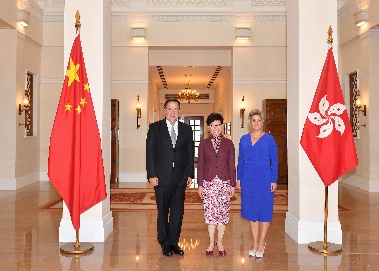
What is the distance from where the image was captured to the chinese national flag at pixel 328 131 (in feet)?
15.3

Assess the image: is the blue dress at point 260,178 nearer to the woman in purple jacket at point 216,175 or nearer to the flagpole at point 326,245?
the woman in purple jacket at point 216,175

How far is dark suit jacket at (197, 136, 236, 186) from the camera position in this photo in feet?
14.2

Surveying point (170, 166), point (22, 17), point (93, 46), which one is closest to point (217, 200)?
point (170, 166)

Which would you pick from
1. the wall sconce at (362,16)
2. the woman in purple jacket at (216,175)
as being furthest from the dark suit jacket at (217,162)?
the wall sconce at (362,16)

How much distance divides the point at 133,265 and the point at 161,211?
0.66 metres

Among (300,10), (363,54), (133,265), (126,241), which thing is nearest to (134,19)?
(363,54)

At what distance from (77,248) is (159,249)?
0.96 metres

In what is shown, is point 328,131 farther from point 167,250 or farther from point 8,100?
point 8,100

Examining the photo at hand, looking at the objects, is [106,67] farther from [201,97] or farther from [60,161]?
[201,97]

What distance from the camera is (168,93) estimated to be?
21.2 m

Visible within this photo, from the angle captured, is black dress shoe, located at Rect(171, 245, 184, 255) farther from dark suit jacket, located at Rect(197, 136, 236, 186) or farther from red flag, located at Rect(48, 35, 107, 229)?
red flag, located at Rect(48, 35, 107, 229)

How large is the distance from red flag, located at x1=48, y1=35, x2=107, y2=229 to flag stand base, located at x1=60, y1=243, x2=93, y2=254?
0.27m

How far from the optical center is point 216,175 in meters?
4.32

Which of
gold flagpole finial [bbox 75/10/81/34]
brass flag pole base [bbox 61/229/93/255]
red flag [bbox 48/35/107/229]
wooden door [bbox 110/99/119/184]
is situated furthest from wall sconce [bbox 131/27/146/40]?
brass flag pole base [bbox 61/229/93/255]
